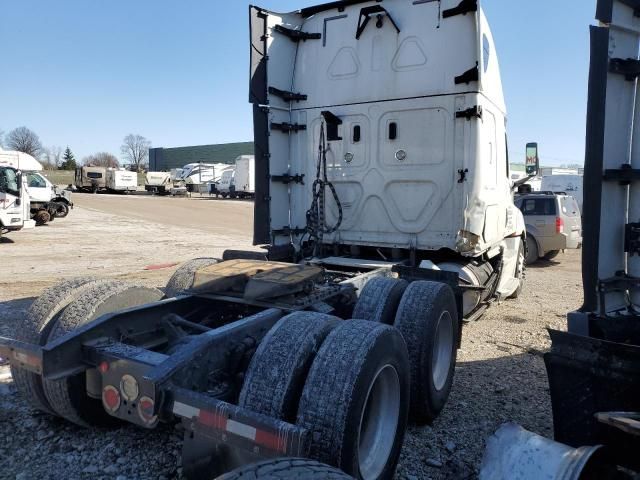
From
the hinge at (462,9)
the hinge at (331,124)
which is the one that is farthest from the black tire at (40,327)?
the hinge at (462,9)

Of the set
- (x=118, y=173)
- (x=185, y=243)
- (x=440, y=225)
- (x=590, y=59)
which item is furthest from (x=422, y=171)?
(x=118, y=173)

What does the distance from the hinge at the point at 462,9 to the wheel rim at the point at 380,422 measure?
3972mm

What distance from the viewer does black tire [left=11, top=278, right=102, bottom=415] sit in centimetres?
329

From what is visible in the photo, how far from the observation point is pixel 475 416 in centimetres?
406

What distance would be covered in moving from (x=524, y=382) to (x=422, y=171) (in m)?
2.33

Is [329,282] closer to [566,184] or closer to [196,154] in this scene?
[566,184]

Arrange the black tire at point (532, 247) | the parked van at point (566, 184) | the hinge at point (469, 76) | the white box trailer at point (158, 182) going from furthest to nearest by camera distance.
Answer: the white box trailer at point (158, 182), the parked van at point (566, 184), the black tire at point (532, 247), the hinge at point (469, 76)

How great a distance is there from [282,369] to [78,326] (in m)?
1.58

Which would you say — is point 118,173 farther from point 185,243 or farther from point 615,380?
point 615,380

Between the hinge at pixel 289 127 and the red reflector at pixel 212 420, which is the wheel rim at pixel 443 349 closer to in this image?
the red reflector at pixel 212 420

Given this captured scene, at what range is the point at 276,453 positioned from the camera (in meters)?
2.02

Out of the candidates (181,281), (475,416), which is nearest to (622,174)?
(475,416)

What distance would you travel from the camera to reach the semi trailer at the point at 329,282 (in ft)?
7.97

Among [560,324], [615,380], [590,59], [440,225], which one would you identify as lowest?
[560,324]
